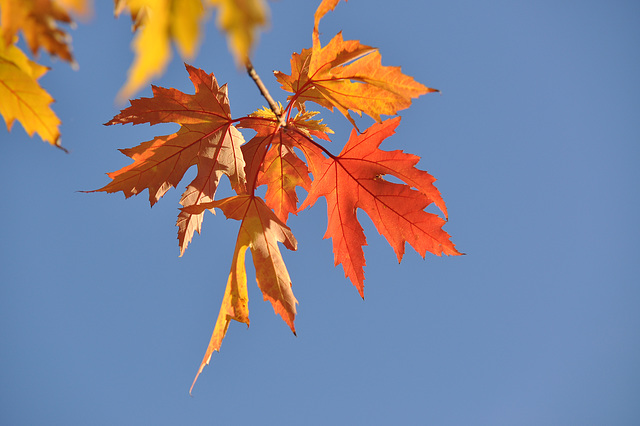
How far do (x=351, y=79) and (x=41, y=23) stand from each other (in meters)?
0.56

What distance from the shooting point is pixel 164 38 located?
33 centimetres

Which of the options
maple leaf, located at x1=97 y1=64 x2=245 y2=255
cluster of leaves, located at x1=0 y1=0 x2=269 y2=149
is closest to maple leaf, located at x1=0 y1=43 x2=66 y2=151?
cluster of leaves, located at x1=0 y1=0 x2=269 y2=149

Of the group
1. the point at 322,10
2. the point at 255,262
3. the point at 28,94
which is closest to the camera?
the point at 28,94

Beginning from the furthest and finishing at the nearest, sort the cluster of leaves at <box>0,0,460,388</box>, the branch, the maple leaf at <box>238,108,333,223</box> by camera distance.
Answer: the maple leaf at <box>238,108,333,223</box> < the cluster of leaves at <box>0,0,460,388</box> < the branch

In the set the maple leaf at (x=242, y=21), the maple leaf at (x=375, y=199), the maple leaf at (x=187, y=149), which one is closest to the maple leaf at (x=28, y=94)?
the maple leaf at (x=187, y=149)

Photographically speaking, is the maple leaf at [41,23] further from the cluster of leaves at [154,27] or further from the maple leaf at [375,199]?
the maple leaf at [375,199]

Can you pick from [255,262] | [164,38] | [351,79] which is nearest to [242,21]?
[164,38]

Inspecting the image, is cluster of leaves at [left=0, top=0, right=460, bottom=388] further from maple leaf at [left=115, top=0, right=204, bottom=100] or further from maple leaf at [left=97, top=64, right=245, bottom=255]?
maple leaf at [left=115, top=0, right=204, bottom=100]

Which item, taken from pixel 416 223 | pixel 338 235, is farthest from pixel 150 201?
pixel 416 223

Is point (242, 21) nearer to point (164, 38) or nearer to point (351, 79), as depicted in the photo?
point (164, 38)

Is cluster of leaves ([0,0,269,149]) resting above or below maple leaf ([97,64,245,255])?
below

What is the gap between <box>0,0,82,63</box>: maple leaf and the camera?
36 centimetres

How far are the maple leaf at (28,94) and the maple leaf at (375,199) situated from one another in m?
0.56

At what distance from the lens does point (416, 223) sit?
0.91 meters
